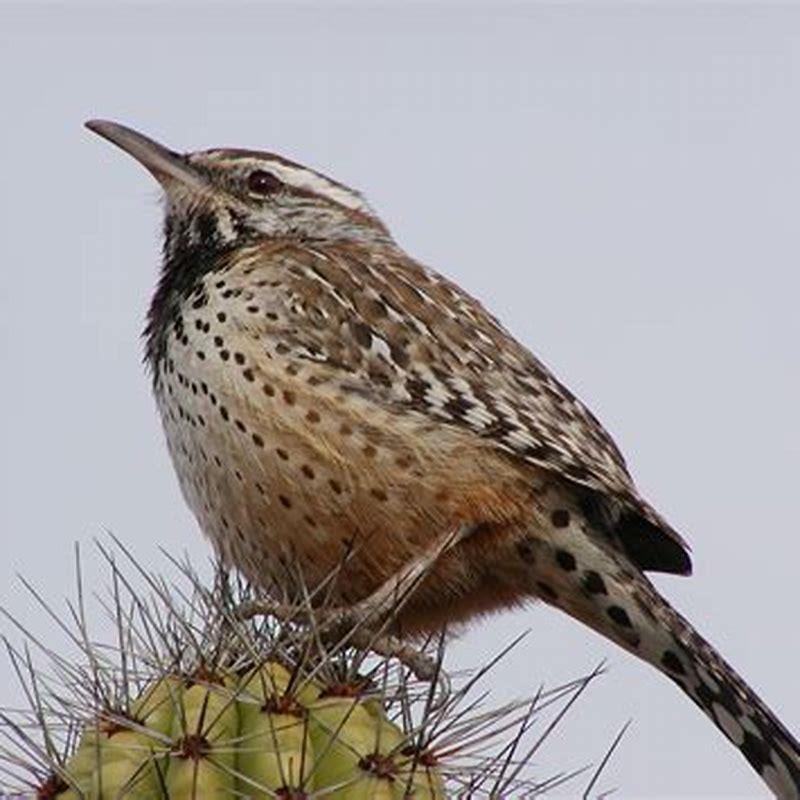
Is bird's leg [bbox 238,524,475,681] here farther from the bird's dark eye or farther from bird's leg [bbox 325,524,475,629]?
the bird's dark eye

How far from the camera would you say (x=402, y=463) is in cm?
427

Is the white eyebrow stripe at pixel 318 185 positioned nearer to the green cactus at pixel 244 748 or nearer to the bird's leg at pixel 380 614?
the bird's leg at pixel 380 614

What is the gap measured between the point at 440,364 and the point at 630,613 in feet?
2.22

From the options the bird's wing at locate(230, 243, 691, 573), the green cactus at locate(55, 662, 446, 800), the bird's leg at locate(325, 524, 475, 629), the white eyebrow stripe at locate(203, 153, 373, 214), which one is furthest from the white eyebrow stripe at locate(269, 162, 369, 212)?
the green cactus at locate(55, 662, 446, 800)

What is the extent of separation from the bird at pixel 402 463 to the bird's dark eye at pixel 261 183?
0.21 metres

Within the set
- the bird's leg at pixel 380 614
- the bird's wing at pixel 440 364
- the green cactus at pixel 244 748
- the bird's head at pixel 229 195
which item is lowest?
the green cactus at pixel 244 748

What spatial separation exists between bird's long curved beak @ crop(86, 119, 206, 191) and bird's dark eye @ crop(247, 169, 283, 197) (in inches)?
4.4

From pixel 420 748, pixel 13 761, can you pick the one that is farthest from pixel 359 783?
pixel 13 761

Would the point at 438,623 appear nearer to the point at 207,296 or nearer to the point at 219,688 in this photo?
the point at 207,296

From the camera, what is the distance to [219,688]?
9.37 feet

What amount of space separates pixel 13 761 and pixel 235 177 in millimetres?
2360

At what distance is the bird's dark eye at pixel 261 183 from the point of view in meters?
4.99

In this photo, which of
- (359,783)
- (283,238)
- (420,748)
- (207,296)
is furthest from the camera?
(283,238)

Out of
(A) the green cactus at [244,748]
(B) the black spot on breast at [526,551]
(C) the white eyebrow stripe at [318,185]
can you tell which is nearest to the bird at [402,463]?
(B) the black spot on breast at [526,551]
